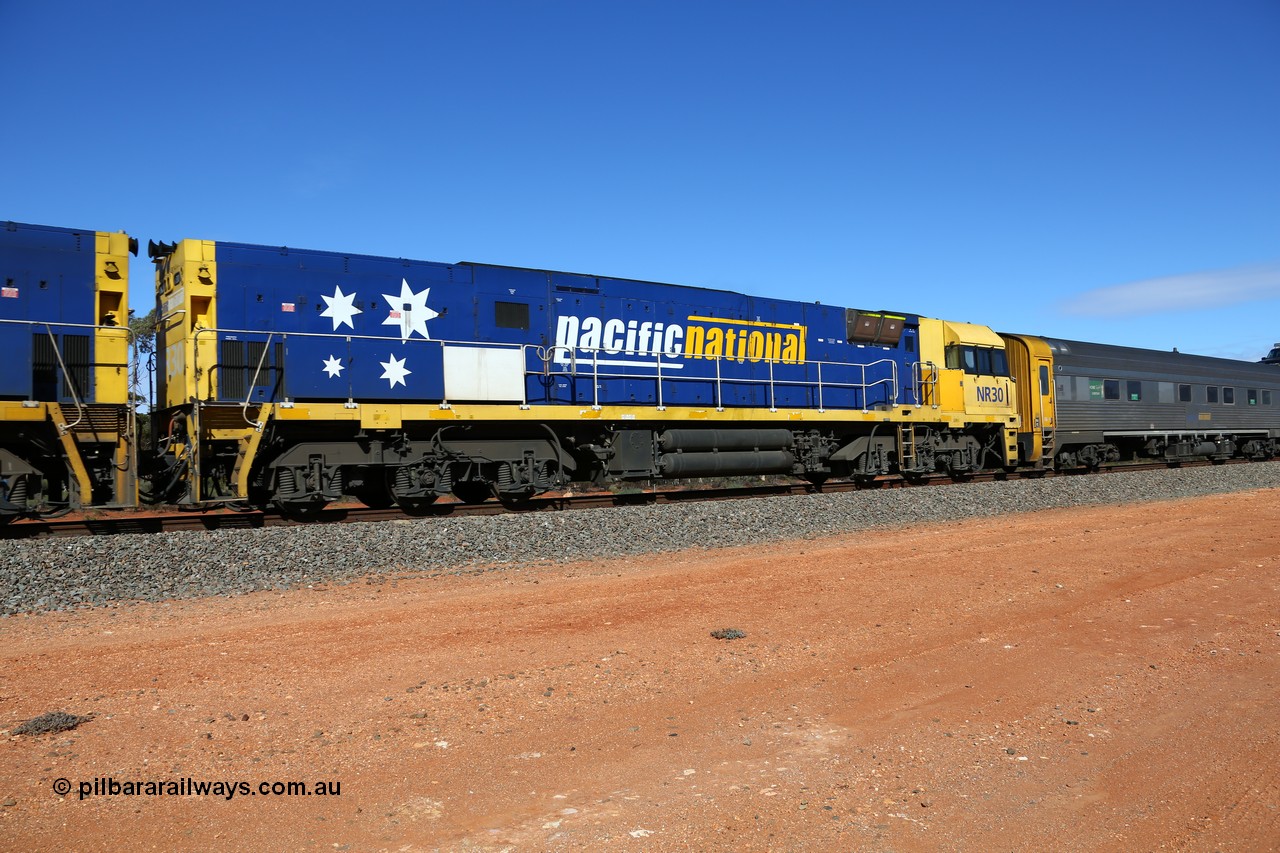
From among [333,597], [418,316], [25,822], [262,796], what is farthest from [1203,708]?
[418,316]

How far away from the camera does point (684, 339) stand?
16.4 m

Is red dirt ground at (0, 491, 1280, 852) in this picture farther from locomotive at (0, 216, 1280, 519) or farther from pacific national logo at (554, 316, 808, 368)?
pacific national logo at (554, 316, 808, 368)

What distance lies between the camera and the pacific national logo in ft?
49.3

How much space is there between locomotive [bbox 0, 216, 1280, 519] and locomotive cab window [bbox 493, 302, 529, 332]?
0.03 meters

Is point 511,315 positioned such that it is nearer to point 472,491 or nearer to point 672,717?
point 472,491

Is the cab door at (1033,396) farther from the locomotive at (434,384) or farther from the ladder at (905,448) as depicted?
the ladder at (905,448)

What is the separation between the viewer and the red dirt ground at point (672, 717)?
3514mm

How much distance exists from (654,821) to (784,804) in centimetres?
56

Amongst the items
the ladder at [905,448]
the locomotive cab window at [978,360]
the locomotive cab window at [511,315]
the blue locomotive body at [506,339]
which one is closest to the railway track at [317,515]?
the ladder at [905,448]

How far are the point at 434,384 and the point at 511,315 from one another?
6.29 feet

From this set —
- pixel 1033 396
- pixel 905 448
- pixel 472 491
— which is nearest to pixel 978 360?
pixel 1033 396

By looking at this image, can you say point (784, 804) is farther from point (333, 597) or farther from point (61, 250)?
point (61, 250)

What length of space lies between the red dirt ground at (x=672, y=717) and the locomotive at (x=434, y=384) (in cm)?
421

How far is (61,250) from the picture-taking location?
11.3m
